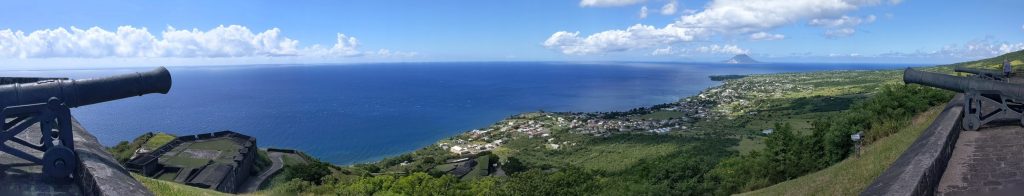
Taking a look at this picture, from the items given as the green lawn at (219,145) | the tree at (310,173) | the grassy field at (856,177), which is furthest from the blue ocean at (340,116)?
the grassy field at (856,177)

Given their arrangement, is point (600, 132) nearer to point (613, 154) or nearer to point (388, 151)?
point (613, 154)

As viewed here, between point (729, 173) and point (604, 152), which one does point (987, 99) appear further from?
point (604, 152)

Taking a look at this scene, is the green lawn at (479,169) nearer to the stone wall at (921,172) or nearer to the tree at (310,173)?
the tree at (310,173)

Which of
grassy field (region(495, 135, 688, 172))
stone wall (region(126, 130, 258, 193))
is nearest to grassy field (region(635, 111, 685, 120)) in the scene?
grassy field (region(495, 135, 688, 172))

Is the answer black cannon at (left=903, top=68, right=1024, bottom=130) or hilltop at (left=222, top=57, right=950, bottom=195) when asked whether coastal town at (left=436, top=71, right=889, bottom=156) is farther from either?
black cannon at (left=903, top=68, right=1024, bottom=130)

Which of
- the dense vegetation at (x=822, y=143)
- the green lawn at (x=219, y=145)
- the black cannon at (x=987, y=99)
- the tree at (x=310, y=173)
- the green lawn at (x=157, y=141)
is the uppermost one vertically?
the black cannon at (x=987, y=99)

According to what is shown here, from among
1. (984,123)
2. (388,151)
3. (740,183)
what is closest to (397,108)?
(388,151)

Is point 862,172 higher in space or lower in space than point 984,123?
lower
